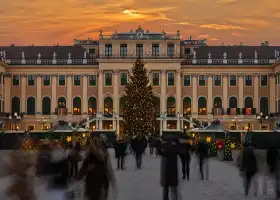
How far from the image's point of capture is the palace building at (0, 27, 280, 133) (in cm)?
9025

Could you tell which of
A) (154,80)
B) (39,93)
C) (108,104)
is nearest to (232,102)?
(154,80)

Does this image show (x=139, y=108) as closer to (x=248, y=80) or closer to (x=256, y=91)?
(x=248, y=80)

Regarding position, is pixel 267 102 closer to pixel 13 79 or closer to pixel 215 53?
pixel 215 53

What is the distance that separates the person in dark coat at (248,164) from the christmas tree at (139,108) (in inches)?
1698

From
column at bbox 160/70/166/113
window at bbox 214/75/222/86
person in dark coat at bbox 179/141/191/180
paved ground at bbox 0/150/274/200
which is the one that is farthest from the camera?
window at bbox 214/75/222/86

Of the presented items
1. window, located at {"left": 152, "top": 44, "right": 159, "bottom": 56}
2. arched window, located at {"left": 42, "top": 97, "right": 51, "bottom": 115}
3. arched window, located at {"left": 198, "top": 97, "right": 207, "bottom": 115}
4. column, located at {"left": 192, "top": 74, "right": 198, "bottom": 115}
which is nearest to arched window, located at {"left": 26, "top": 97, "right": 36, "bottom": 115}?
arched window, located at {"left": 42, "top": 97, "right": 51, "bottom": 115}

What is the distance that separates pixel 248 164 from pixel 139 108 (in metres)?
44.0

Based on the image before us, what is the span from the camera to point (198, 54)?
9412 cm

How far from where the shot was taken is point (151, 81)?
3573 inches

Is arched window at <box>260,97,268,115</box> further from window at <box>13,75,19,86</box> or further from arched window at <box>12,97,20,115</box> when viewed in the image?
window at <box>13,75,19,86</box>

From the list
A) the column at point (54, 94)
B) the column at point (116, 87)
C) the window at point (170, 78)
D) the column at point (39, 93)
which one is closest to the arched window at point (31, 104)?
the column at point (39, 93)

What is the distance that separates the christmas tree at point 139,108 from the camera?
63000 millimetres

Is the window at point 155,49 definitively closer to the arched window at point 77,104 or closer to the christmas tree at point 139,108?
the arched window at point 77,104

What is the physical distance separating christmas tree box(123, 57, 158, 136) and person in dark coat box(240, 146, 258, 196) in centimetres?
4313
